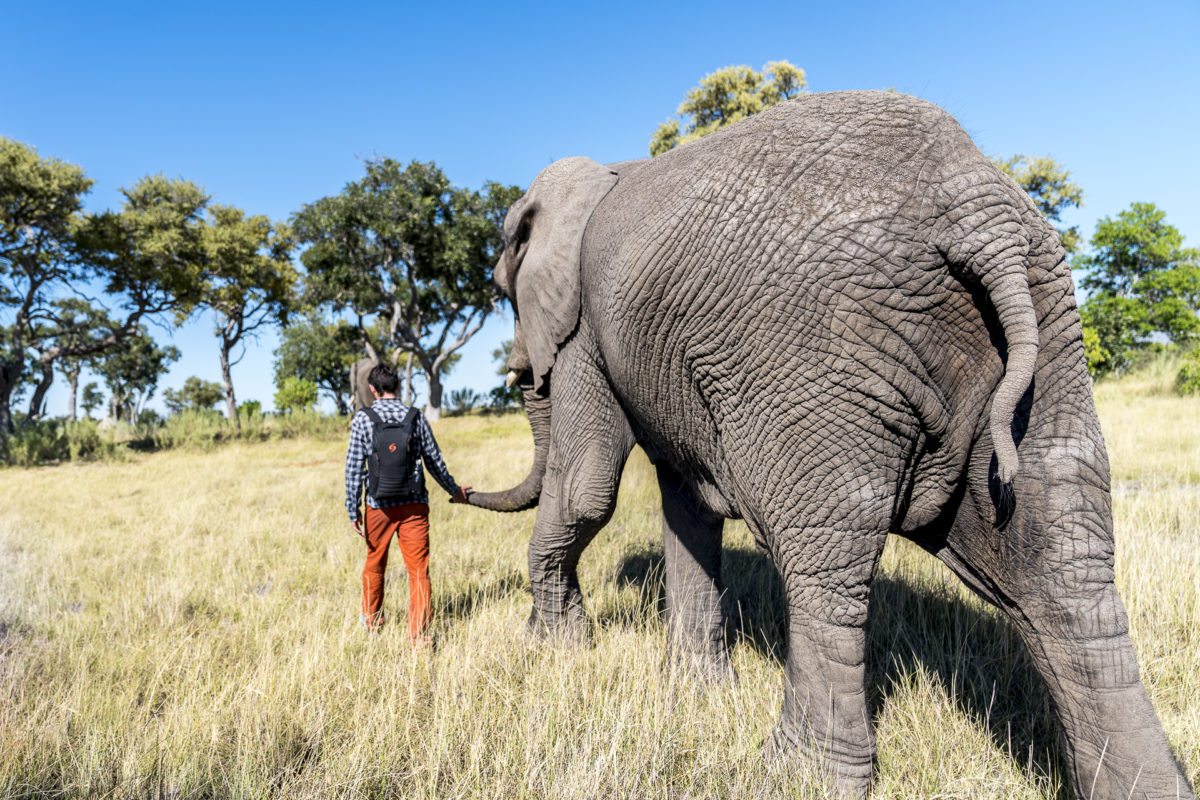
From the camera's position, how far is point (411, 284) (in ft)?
79.2

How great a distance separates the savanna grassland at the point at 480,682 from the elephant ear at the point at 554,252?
1552 mm

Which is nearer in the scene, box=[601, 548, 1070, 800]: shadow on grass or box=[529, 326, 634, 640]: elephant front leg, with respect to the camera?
box=[601, 548, 1070, 800]: shadow on grass

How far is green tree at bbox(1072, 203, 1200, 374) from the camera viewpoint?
768 inches

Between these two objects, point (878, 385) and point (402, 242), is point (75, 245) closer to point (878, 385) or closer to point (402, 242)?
point (402, 242)

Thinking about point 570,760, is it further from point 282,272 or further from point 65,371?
point 65,371

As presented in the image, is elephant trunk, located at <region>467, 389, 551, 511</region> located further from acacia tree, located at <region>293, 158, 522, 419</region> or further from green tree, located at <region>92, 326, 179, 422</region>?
green tree, located at <region>92, 326, 179, 422</region>

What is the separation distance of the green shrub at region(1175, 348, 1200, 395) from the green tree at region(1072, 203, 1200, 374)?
6.35 metres

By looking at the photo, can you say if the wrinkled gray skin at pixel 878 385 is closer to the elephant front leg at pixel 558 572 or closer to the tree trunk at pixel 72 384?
the elephant front leg at pixel 558 572

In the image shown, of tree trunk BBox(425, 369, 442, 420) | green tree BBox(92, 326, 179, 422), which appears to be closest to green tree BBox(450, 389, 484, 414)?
tree trunk BBox(425, 369, 442, 420)

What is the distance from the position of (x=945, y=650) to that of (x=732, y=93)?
19367 millimetres

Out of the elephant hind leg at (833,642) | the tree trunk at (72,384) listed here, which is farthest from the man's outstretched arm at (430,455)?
the tree trunk at (72,384)

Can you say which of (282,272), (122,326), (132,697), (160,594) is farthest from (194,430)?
(132,697)

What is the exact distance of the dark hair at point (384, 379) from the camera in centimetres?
398

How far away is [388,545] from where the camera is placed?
3.77 meters
